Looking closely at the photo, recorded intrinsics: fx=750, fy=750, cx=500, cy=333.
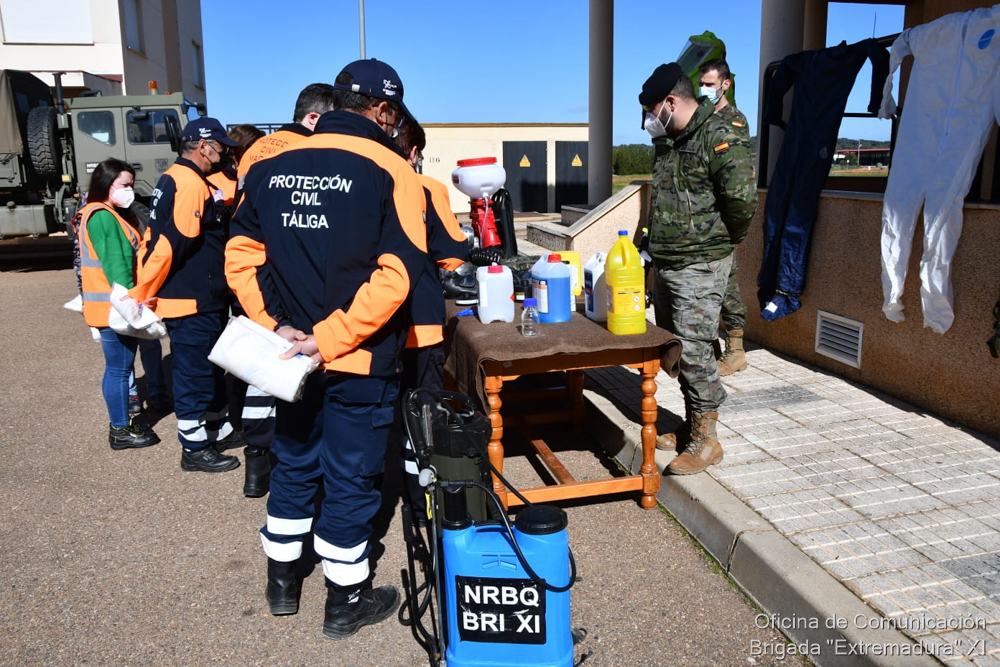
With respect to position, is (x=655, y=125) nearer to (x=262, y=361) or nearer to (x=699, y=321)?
(x=699, y=321)

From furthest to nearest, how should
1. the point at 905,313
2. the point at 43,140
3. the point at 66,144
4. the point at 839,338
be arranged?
the point at 66,144 < the point at 43,140 < the point at 839,338 < the point at 905,313

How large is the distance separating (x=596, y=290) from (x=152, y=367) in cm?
361

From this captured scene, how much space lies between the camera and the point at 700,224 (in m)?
3.91

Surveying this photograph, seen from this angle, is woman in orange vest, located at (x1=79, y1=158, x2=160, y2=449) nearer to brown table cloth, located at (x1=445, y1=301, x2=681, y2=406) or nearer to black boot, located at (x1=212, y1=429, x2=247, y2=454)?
black boot, located at (x1=212, y1=429, x2=247, y2=454)

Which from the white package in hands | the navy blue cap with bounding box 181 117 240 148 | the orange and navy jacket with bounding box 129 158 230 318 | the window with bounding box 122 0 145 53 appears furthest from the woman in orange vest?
Result: the window with bounding box 122 0 145 53

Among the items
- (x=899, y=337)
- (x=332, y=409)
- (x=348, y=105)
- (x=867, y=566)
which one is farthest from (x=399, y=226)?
(x=899, y=337)

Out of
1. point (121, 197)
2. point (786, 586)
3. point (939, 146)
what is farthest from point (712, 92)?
point (121, 197)

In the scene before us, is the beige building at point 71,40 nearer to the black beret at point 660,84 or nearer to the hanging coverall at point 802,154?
the hanging coverall at point 802,154

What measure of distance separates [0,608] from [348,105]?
8.58ft

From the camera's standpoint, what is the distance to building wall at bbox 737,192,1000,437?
4.33 metres

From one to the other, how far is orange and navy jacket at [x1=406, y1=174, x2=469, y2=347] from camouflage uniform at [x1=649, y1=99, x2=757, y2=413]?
1224 mm

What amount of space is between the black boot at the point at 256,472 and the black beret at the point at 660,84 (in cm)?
285

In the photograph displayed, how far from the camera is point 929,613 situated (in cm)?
269

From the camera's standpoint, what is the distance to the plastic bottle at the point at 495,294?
3994mm
